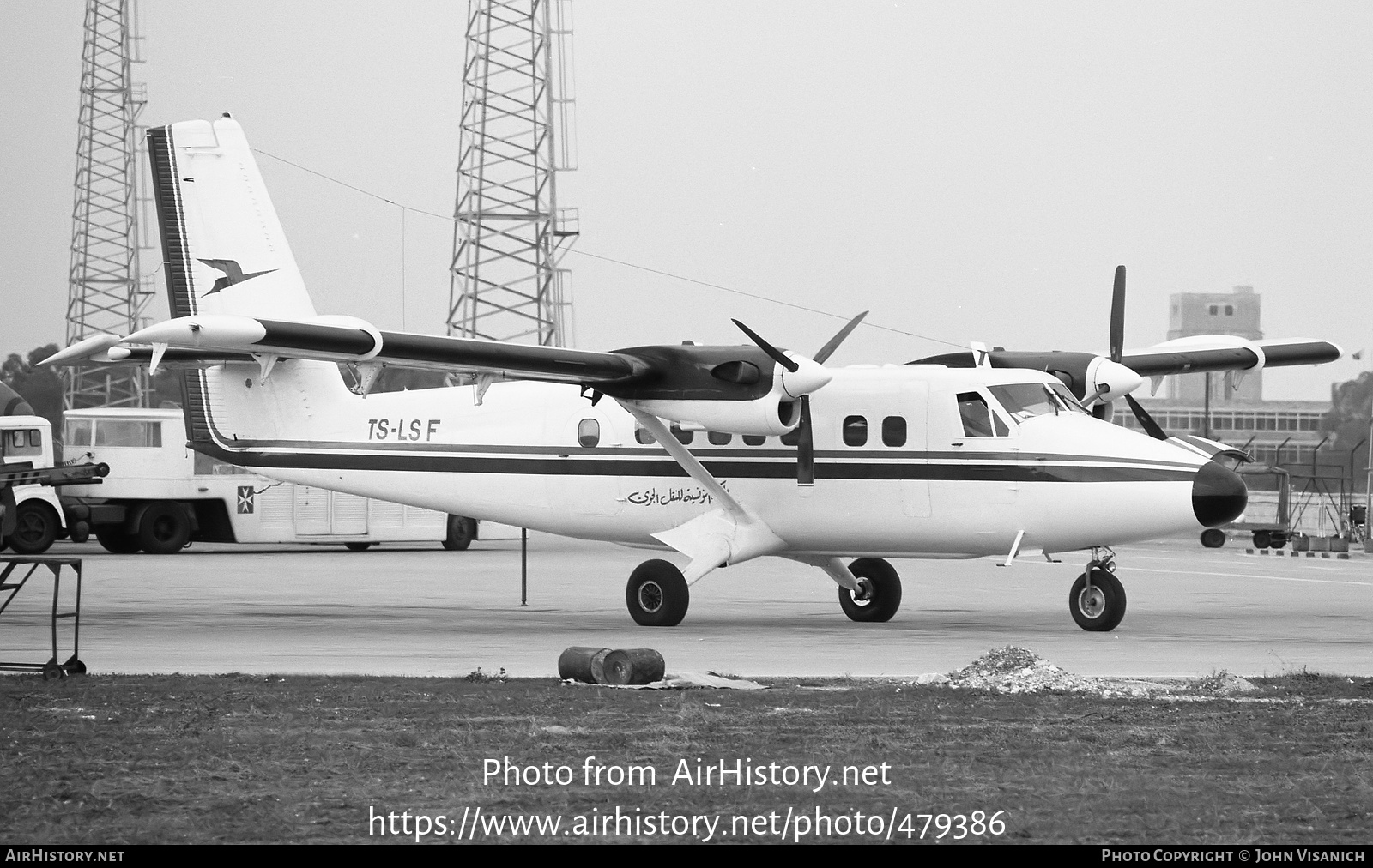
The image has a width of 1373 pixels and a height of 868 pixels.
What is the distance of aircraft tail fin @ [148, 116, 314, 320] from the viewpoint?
19.8 meters

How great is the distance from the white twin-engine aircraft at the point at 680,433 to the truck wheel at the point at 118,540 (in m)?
15.4

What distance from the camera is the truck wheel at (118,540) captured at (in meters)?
34.3

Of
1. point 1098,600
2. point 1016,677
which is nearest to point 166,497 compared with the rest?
point 1098,600

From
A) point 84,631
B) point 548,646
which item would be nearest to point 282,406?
point 84,631

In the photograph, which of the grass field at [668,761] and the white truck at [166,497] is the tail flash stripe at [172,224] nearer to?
the grass field at [668,761]

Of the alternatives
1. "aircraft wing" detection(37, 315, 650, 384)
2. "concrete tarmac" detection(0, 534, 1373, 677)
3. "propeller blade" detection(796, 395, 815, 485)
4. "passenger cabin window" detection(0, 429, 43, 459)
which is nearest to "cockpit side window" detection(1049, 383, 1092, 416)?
"concrete tarmac" detection(0, 534, 1373, 677)

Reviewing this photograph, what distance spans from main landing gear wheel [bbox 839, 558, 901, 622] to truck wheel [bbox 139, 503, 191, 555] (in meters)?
19.9

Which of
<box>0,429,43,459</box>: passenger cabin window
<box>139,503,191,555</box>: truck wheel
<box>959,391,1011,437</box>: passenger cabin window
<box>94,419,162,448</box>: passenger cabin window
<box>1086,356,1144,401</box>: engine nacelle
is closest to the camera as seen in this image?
<box>959,391,1011,437</box>: passenger cabin window

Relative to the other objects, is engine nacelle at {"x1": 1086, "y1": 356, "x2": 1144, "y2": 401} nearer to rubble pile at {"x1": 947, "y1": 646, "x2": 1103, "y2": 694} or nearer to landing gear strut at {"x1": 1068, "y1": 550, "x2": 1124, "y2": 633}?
landing gear strut at {"x1": 1068, "y1": 550, "x2": 1124, "y2": 633}

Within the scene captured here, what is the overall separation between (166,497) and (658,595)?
65.5 ft

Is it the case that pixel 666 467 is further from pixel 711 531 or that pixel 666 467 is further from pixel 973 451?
pixel 973 451

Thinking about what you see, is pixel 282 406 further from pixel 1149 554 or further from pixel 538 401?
pixel 1149 554

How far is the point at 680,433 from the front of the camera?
60.2 feet
